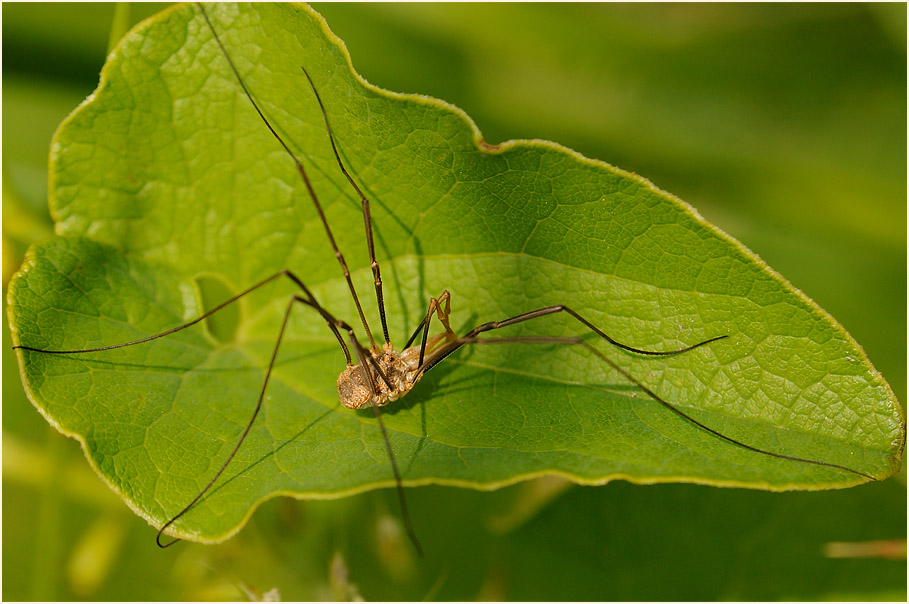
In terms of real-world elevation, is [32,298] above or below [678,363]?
above

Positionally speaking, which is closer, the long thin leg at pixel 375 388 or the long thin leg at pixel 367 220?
the long thin leg at pixel 375 388

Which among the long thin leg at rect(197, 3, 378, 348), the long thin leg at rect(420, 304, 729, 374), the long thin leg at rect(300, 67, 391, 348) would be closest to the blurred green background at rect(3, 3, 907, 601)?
the long thin leg at rect(420, 304, 729, 374)

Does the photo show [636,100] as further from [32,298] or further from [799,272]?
[32,298]

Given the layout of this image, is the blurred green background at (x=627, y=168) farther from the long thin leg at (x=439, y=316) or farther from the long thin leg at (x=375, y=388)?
the long thin leg at (x=439, y=316)

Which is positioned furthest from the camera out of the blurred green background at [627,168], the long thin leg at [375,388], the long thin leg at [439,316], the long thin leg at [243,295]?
the blurred green background at [627,168]

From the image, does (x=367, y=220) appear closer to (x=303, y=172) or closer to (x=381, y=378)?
(x=303, y=172)

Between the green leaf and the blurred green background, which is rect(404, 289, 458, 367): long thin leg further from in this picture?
the blurred green background

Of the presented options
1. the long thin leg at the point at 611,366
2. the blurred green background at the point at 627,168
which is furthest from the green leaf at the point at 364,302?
the blurred green background at the point at 627,168

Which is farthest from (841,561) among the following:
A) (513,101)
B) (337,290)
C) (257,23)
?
(513,101)
